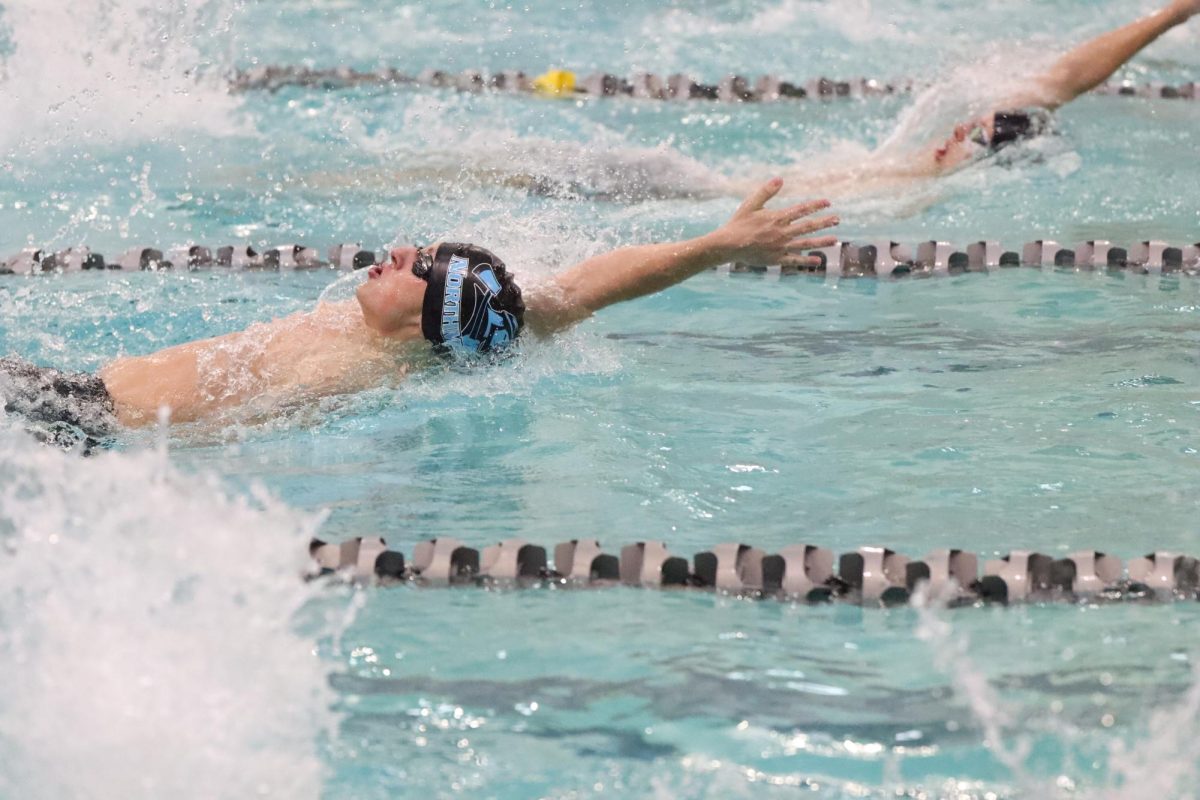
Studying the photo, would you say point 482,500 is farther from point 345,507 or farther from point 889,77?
point 889,77

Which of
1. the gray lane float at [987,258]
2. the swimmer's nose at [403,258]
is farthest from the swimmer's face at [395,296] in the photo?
the gray lane float at [987,258]

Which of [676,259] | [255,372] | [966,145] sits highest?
[966,145]

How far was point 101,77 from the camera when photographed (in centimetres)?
784

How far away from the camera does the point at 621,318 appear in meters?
5.14

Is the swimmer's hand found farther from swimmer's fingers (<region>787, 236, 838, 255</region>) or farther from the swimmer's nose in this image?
the swimmer's nose

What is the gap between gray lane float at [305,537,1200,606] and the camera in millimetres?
2863

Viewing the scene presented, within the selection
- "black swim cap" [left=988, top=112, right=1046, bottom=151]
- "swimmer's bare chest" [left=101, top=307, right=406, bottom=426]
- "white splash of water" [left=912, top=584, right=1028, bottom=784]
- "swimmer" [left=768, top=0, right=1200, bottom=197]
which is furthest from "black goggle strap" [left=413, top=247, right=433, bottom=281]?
"black swim cap" [left=988, top=112, right=1046, bottom=151]

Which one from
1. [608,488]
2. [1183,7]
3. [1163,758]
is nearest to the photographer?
[1163,758]

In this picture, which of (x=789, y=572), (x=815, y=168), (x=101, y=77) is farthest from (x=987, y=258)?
(x=101, y=77)

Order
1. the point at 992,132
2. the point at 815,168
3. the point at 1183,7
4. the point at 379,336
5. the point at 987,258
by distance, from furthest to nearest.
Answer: the point at 815,168, the point at 992,132, the point at 1183,7, the point at 987,258, the point at 379,336

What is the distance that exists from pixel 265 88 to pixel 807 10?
12.7ft

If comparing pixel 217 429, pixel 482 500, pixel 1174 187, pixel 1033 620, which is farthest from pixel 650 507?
pixel 1174 187

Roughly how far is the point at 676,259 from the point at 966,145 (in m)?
3.15

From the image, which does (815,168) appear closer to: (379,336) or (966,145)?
(966,145)
